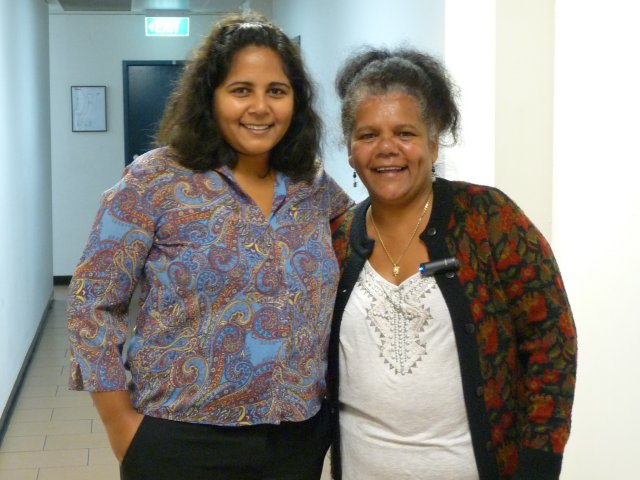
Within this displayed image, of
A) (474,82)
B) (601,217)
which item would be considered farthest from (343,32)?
(601,217)

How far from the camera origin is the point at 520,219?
1.65 meters

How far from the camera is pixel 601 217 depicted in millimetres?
2520

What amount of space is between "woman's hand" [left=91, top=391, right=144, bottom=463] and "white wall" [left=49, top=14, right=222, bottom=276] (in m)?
7.81

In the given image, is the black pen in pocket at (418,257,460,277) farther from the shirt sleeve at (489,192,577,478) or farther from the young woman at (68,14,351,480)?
the young woman at (68,14,351,480)

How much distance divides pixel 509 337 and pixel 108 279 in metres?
0.77

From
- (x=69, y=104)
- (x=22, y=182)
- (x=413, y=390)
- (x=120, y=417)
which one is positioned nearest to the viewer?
(x=413, y=390)

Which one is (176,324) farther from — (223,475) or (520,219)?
(520,219)

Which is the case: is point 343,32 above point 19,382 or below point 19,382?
above

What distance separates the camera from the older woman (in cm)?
163

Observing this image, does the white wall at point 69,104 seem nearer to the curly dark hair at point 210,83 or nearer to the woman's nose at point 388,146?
the curly dark hair at point 210,83

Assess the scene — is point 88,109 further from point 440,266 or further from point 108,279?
point 440,266

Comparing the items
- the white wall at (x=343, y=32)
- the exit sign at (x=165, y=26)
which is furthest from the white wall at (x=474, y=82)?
the exit sign at (x=165, y=26)

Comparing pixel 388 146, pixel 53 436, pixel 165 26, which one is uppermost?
pixel 165 26

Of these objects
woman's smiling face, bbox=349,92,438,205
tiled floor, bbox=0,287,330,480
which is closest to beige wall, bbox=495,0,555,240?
woman's smiling face, bbox=349,92,438,205
